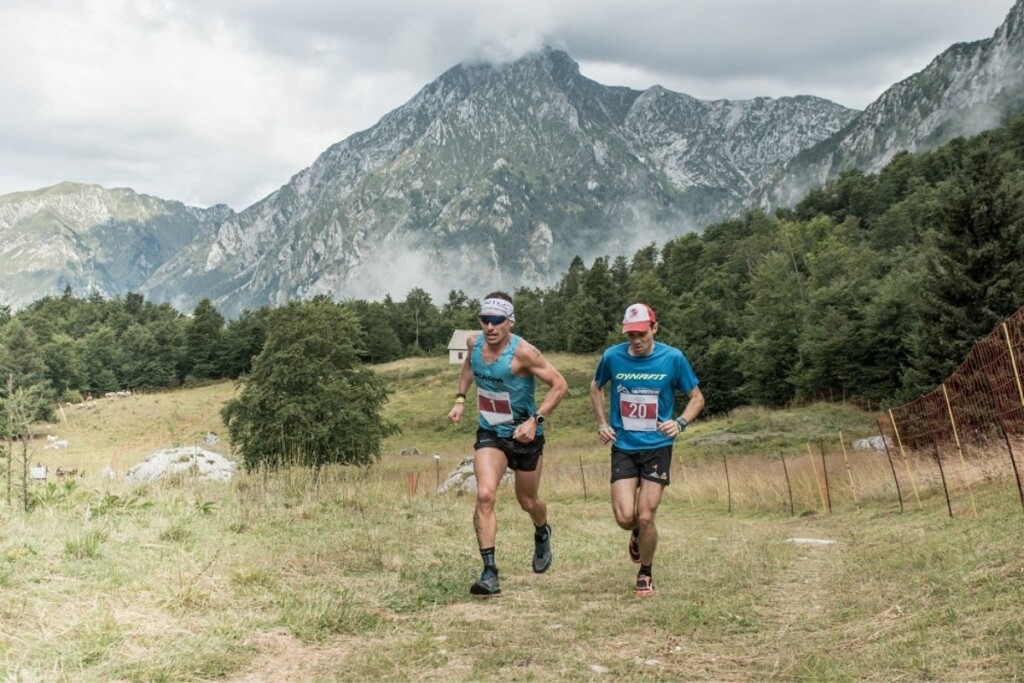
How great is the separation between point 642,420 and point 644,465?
457 mm

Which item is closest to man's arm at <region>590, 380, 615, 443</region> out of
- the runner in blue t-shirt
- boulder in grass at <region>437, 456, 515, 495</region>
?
the runner in blue t-shirt

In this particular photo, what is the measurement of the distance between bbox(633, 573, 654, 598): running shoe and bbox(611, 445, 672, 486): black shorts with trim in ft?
3.07

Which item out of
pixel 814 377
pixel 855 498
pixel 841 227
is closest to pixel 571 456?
pixel 855 498

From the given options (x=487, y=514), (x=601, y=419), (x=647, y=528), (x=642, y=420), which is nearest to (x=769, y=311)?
(x=601, y=419)

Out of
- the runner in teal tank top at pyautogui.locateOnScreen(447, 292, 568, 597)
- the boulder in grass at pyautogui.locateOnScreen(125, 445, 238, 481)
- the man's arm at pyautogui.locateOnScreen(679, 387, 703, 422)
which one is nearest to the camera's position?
the runner in teal tank top at pyautogui.locateOnScreen(447, 292, 568, 597)

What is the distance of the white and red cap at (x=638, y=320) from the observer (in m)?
7.18

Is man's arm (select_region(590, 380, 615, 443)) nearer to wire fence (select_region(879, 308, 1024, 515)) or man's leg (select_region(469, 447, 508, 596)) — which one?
man's leg (select_region(469, 447, 508, 596))

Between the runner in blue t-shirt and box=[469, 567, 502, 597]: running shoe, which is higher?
the runner in blue t-shirt

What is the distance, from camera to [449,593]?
6637 mm

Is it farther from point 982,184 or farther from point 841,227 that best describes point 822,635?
point 841,227

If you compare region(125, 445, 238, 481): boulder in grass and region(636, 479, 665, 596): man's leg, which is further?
region(125, 445, 238, 481): boulder in grass

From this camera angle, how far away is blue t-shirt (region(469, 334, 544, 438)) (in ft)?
23.6

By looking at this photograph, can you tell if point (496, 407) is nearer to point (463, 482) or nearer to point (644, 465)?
point (644, 465)

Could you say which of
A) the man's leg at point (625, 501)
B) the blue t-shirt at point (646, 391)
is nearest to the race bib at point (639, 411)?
the blue t-shirt at point (646, 391)
